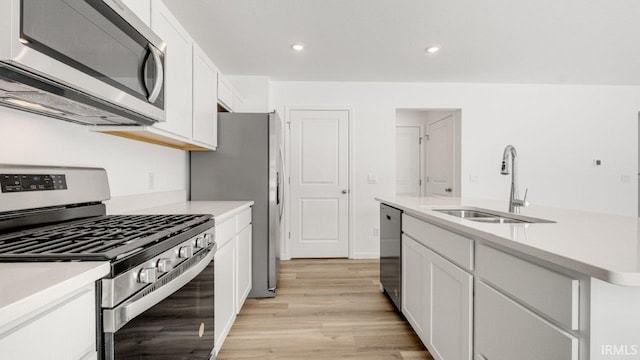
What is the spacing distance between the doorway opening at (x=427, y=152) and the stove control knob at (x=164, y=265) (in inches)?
159

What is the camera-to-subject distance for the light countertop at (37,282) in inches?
21.1

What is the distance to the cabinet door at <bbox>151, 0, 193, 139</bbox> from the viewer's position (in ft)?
5.61

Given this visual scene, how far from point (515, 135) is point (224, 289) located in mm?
4208

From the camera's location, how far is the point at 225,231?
1.91 metres

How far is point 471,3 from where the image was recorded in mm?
2256

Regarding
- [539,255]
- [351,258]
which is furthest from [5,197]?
[351,258]

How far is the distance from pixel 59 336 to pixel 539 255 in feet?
3.88

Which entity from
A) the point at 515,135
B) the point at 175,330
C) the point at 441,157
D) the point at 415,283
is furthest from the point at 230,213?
the point at 515,135

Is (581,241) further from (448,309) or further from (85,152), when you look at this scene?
(85,152)

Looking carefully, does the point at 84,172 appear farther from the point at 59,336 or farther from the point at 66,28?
the point at 59,336

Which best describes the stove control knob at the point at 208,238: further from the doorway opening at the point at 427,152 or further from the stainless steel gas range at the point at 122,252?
the doorway opening at the point at 427,152

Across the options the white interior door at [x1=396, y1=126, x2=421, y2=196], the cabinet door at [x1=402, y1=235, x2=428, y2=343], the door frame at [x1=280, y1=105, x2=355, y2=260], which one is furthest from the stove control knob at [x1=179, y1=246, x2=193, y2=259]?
the white interior door at [x1=396, y1=126, x2=421, y2=196]

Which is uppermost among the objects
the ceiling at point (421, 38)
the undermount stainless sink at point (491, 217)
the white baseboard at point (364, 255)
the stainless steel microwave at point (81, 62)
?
the ceiling at point (421, 38)

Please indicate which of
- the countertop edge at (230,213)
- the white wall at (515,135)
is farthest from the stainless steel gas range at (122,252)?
the white wall at (515,135)
